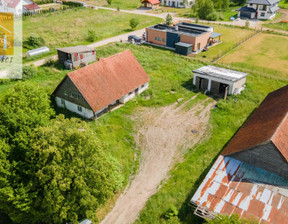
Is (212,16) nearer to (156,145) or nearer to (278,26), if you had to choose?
(278,26)

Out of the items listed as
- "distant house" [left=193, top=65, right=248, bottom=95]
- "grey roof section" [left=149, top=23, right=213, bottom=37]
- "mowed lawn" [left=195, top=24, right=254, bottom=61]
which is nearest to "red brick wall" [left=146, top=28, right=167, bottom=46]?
"grey roof section" [left=149, top=23, right=213, bottom=37]

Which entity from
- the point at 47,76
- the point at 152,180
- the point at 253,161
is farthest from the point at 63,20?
the point at 253,161

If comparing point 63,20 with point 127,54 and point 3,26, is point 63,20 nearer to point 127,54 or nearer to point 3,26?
point 3,26

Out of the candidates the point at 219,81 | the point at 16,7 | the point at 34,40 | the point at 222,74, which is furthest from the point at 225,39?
the point at 16,7

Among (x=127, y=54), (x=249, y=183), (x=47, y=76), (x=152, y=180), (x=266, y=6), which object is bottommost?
(x=152, y=180)

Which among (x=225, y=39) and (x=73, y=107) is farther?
(x=225, y=39)
